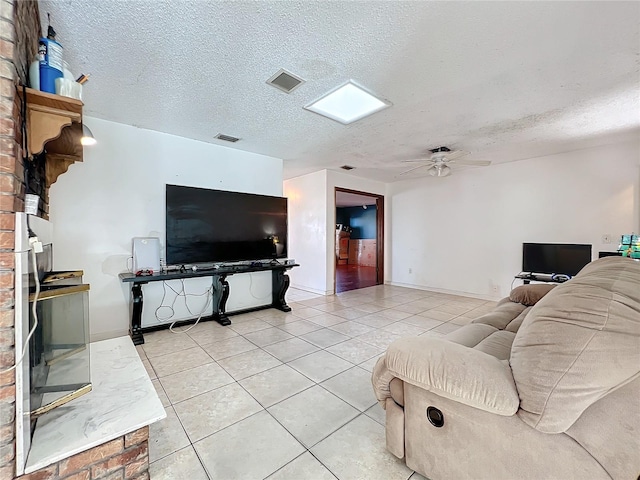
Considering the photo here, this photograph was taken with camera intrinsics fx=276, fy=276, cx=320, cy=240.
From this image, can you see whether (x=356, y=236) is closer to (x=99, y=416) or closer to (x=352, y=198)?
(x=352, y=198)

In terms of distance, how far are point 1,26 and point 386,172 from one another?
5.12 m

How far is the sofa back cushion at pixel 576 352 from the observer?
87cm

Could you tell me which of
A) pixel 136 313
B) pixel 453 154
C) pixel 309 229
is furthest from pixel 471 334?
pixel 309 229

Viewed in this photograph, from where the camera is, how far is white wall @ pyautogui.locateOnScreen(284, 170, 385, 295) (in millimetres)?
5344

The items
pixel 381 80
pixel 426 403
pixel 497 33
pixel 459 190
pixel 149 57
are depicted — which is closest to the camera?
pixel 426 403

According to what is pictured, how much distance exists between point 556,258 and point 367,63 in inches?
150

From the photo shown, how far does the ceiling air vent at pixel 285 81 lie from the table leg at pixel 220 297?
7.80 ft

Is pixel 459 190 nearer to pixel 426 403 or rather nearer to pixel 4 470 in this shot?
pixel 426 403

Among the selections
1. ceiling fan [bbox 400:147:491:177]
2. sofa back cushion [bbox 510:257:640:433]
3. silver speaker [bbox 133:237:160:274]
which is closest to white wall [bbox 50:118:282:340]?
silver speaker [bbox 133:237:160:274]

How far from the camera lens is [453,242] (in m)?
5.39

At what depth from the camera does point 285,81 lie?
2227 mm

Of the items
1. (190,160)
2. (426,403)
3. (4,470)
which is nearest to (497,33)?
(426,403)

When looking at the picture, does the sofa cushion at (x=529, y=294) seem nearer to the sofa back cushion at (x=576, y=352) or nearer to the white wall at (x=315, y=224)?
the sofa back cushion at (x=576, y=352)

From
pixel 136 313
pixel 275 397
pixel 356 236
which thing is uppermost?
pixel 356 236
